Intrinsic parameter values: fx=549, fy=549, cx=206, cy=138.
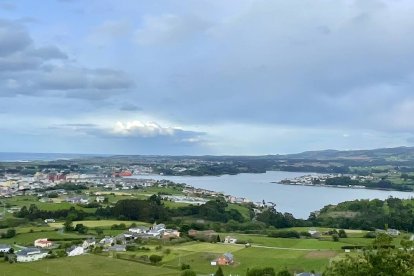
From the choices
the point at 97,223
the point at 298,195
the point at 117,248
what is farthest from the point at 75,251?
the point at 298,195

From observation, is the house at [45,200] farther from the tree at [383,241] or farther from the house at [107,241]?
the tree at [383,241]

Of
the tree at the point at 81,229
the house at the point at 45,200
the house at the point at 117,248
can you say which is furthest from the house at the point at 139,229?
the house at the point at 45,200

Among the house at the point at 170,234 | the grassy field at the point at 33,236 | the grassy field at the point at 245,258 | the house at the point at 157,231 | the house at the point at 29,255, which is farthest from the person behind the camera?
the house at the point at 157,231

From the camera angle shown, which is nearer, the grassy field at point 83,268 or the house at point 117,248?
the grassy field at point 83,268

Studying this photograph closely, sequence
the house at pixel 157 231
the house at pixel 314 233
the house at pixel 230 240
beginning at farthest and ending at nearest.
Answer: the house at pixel 314 233 < the house at pixel 157 231 < the house at pixel 230 240

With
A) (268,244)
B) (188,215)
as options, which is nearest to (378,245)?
(268,244)

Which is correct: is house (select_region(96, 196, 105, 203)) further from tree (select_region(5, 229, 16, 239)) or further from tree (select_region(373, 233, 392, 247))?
tree (select_region(373, 233, 392, 247))

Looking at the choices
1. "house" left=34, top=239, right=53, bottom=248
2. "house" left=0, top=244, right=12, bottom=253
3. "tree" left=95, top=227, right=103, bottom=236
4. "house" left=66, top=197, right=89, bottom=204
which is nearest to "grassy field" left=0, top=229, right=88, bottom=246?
"house" left=34, top=239, right=53, bottom=248
